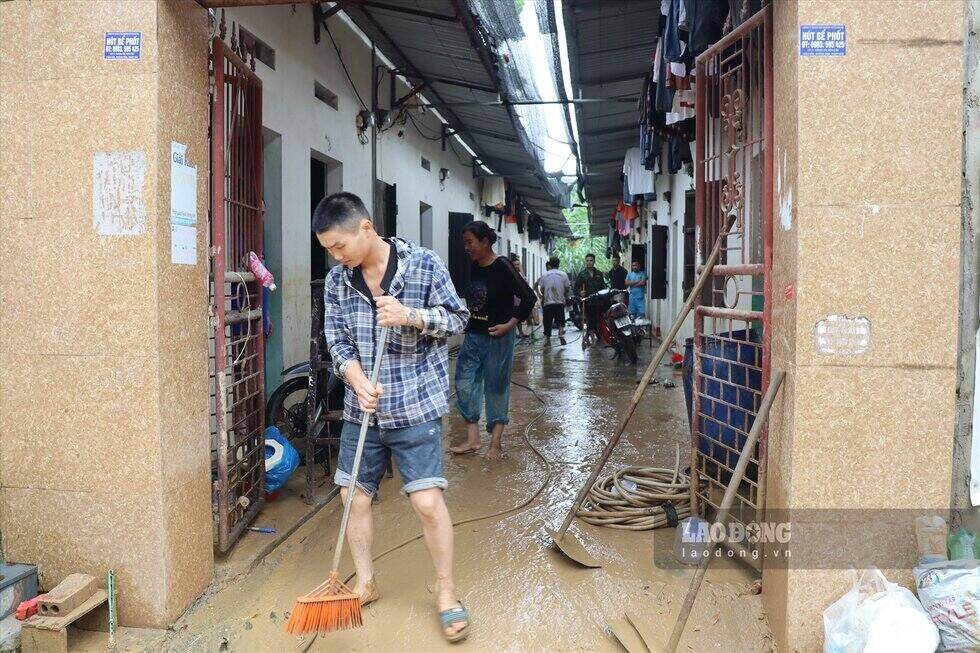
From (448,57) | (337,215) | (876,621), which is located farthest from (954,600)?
(448,57)

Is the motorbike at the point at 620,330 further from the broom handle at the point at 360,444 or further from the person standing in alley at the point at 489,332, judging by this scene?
the broom handle at the point at 360,444

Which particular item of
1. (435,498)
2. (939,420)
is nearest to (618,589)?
(435,498)

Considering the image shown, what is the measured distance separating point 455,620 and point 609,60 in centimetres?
650

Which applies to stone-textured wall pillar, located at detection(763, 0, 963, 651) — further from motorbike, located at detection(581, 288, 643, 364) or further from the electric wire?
motorbike, located at detection(581, 288, 643, 364)

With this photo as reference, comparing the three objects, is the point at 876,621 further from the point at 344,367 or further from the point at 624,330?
the point at 624,330

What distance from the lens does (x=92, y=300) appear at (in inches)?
109

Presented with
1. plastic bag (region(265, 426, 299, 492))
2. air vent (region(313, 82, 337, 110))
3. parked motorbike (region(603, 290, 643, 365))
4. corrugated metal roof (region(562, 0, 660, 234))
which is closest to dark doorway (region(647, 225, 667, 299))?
parked motorbike (region(603, 290, 643, 365))

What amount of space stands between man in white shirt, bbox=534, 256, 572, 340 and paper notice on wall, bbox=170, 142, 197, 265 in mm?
11015

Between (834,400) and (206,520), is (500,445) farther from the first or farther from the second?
(834,400)

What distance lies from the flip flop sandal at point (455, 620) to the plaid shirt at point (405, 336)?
2.47ft

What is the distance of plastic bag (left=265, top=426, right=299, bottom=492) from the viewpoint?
4168 mm

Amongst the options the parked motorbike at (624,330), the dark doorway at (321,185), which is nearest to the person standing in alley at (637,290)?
the parked motorbike at (624,330)

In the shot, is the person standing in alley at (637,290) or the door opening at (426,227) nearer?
the door opening at (426,227)

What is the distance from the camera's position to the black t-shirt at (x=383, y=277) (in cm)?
279
